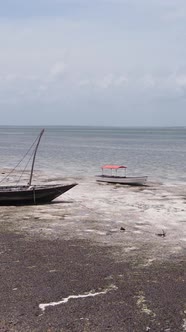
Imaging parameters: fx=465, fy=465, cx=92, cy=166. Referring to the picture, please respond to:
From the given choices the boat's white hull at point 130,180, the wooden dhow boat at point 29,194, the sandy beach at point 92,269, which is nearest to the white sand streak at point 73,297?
the sandy beach at point 92,269

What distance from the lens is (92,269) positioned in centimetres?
1265

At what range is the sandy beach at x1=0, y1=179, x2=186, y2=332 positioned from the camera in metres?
9.45

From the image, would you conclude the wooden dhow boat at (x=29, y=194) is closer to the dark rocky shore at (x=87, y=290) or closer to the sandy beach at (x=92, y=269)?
the sandy beach at (x=92, y=269)

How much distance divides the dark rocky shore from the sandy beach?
2cm

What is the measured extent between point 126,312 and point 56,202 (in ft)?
49.9

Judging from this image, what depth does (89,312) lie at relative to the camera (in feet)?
31.9

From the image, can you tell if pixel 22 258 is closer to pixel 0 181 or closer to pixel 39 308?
pixel 39 308

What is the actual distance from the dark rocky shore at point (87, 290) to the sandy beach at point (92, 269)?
0.07ft

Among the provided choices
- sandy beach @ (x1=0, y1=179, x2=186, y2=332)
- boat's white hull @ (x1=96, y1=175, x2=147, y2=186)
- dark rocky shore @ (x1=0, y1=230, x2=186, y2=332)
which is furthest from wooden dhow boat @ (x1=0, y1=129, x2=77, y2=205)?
boat's white hull @ (x1=96, y1=175, x2=147, y2=186)

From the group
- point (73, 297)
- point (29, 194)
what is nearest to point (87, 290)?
point (73, 297)

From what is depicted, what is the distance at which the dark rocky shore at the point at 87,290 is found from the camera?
9.23 m

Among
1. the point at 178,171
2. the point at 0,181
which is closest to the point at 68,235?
the point at 0,181

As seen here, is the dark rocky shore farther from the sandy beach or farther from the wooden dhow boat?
the wooden dhow boat

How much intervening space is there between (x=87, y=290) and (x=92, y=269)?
5.46 ft
